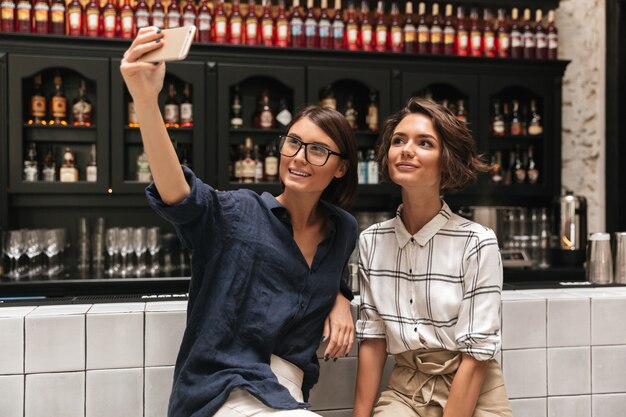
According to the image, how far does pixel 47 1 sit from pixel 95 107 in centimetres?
56

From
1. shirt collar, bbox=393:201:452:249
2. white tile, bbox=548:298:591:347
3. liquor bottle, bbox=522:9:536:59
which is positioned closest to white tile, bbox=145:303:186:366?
shirt collar, bbox=393:201:452:249

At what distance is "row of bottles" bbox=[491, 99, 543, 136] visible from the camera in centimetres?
343

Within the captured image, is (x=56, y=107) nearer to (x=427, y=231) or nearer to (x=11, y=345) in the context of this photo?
(x=11, y=345)

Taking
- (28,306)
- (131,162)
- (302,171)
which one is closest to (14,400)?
(28,306)

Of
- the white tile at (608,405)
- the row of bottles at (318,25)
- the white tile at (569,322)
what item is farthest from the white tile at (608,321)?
the row of bottles at (318,25)

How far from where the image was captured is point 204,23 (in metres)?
3.14

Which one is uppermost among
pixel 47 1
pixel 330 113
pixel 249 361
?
pixel 47 1

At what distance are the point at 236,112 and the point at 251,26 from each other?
450 millimetres

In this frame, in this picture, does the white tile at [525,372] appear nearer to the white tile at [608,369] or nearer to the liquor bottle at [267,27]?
the white tile at [608,369]

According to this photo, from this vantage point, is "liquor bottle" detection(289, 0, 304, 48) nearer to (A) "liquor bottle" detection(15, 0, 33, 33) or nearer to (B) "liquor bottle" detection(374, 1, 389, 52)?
(B) "liquor bottle" detection(374, 1, 389, 52)

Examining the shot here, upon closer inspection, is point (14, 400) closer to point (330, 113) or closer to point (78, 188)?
point (330, 113)

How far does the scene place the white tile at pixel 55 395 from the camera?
1.42 meters

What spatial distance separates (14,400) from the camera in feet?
4.65

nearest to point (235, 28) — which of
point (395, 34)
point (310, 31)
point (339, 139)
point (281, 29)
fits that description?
point (281, 29)
